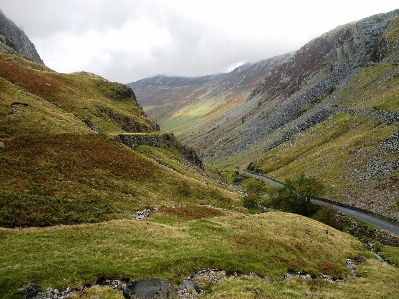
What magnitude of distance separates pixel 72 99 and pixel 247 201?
59.0 m

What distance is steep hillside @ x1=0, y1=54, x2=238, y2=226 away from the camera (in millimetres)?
40312

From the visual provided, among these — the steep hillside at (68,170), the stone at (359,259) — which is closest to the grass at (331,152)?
the stone at (359,259)

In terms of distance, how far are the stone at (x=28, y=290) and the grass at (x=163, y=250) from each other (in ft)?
1.98

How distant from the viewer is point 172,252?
112ft

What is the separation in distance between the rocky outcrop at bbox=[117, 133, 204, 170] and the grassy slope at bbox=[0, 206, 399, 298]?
34.1 m

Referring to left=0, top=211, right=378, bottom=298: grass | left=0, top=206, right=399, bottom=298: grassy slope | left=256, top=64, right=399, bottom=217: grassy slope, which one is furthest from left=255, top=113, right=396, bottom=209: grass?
left=0, top=211, right=378, bottom=298: grass

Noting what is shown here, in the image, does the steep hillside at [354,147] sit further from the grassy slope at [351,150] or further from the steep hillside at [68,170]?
the steep hillside at [68,170]

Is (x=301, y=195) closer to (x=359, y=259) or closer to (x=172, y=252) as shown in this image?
(x=359, y=259)

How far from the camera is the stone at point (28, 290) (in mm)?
24203

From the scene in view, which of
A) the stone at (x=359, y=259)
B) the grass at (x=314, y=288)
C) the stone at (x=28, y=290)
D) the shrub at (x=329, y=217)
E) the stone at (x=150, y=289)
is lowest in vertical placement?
the shrub at (x=329, y=217)

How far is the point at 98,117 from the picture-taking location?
89.1 meters

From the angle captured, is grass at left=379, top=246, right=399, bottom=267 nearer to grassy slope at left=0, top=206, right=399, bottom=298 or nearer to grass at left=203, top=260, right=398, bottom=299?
grassy slope at left=0, top=206, right=399, bottom=298

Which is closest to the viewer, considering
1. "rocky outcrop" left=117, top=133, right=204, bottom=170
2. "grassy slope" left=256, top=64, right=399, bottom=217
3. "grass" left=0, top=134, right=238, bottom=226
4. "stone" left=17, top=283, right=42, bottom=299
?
"stone" left=17, top=283, right=42, bottom=299

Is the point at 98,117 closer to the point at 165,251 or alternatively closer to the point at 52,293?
the point at 165,251
